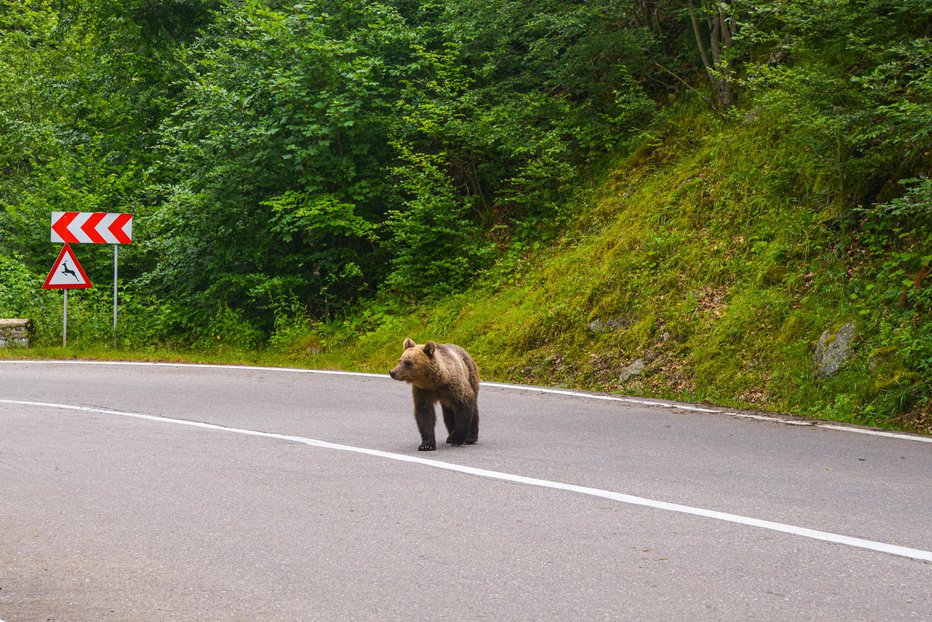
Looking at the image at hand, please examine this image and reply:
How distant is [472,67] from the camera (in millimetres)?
22391

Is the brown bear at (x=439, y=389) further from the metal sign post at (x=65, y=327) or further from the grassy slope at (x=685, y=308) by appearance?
the metal sign post at (x=65, y=327)

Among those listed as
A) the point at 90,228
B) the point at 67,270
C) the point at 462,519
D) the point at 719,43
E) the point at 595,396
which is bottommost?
the point at 595,396

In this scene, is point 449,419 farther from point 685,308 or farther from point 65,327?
point 65,327

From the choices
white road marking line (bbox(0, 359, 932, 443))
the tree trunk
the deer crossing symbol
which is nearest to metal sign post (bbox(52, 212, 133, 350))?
the deer crossing symbol

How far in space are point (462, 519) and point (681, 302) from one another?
937 cm

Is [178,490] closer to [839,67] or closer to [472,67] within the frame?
[839,67]

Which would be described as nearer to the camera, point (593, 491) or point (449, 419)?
point (593, 491)

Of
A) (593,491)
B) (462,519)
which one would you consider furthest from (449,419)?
(462,519)

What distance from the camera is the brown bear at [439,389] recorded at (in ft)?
28.6

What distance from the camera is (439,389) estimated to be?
8.90m

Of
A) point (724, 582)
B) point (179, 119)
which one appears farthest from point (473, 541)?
point (179, 119)

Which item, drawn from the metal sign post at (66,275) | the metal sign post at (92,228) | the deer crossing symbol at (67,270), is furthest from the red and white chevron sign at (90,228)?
the deer crossing symbol at (67,270)

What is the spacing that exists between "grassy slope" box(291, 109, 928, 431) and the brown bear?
181 inches

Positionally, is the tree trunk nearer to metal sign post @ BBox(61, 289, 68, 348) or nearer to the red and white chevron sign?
the red and white chevron sign
